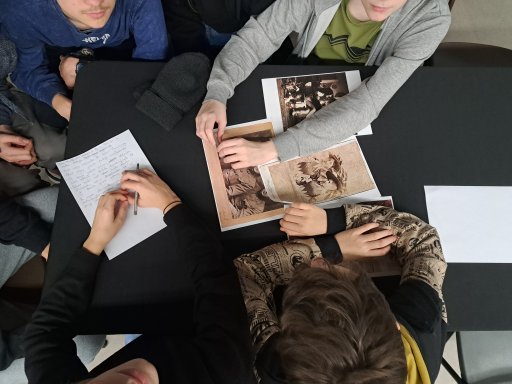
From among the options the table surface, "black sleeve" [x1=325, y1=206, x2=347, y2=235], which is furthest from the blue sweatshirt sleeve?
"black sleeve" [x1=325, y1=206, x2=347, y2=235]

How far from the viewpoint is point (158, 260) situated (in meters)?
0.73

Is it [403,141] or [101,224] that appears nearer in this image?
[101,224]

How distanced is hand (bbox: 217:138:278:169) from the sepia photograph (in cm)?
1

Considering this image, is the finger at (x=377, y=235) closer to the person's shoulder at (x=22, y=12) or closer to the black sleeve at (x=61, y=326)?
the black sleeve at (x=61, y=326)

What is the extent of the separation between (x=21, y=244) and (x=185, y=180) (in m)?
0.52

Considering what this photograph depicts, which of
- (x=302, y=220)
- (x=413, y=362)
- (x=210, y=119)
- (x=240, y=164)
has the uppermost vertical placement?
(x=210, y=119)

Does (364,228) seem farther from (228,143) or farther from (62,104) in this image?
(62,104)

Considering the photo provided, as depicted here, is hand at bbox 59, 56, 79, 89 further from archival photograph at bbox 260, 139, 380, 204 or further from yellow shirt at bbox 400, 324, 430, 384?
yellow shirt at bbox 400, 324, 430, 384

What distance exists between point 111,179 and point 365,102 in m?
0.59

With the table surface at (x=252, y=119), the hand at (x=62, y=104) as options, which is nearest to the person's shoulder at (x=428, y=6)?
the table surface at (x=252, y=119)

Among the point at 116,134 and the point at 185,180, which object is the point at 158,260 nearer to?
the point at 185,180

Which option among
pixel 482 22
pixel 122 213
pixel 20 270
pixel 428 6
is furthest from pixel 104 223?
pixel 482 22

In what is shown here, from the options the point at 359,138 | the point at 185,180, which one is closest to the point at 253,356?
the point at 185,180

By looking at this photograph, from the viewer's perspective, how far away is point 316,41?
3.19 ft
